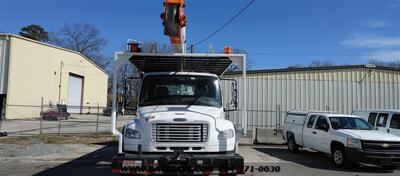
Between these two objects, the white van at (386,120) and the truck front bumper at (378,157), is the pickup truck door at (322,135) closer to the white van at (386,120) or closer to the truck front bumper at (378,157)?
the truck front bumper at (378,157)

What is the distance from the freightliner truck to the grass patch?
11.0 m

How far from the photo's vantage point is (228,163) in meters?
7.47

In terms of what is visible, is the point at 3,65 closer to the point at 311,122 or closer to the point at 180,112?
the point at 311,122

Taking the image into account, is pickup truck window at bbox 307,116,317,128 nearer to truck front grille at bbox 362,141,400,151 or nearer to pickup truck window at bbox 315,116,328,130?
pickup truck window at bbox 315,116,328,130

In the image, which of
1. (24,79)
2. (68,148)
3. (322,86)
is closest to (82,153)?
(68,148)

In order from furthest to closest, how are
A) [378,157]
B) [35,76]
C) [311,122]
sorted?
[35,76], [311,122], [378,157]

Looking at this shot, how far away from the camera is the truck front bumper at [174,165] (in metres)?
7.43

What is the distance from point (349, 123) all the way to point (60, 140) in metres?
13.3

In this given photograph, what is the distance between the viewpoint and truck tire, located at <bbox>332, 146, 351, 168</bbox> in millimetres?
13135

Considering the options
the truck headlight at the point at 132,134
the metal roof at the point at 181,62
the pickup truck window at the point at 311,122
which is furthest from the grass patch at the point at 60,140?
the truck headlight at the point at 132,134

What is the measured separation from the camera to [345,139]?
518 inches

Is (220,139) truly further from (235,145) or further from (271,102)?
(271,102)

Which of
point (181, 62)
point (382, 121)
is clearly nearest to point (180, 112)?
point (181, 62)

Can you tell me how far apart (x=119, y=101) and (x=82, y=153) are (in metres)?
6.79
